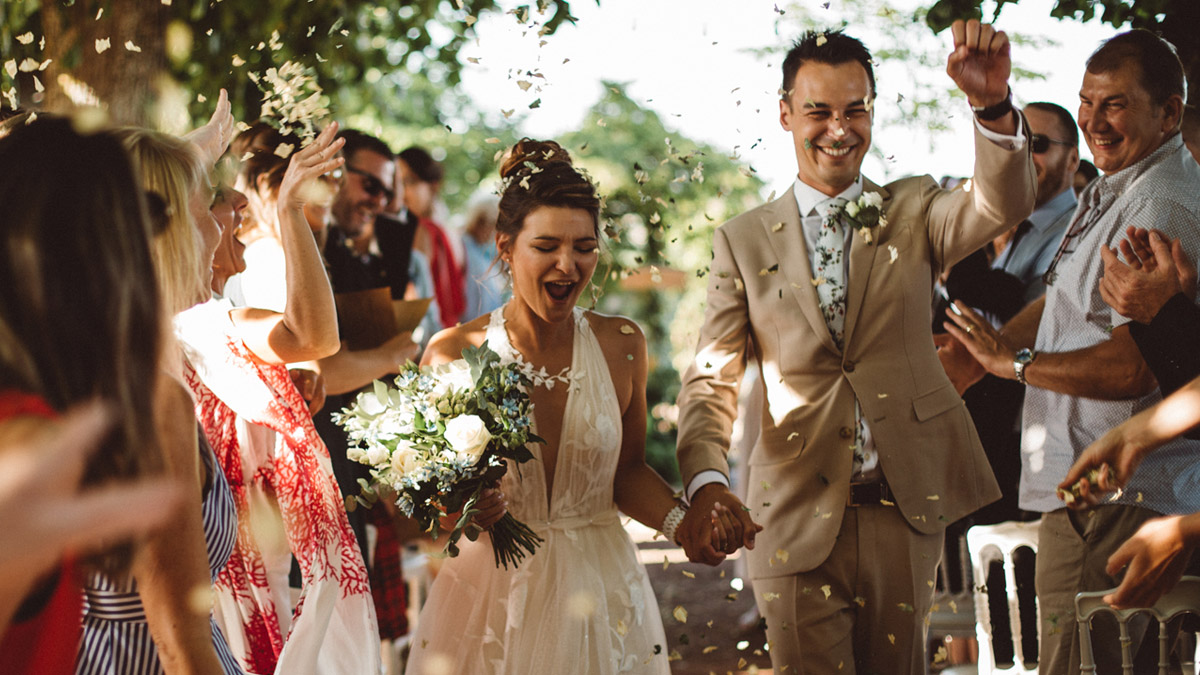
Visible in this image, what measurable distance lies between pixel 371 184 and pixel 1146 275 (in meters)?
3.21

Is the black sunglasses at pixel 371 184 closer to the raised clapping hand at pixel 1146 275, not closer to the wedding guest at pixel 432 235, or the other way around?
the wedding guest at pixel 432 235

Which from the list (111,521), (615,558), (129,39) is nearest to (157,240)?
(111,521)

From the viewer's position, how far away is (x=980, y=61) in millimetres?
2615

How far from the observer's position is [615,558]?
2924mm

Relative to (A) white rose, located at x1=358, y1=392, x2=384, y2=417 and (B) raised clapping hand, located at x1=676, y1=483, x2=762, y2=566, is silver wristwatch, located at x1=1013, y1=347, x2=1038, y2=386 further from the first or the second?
(A) white rose, located at x1=358, y1=392, x2=384, y2=417

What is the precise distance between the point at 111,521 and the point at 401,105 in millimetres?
17560

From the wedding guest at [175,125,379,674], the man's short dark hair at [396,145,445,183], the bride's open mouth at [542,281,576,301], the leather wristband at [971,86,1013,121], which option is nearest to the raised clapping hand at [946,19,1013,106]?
the leather wristband at [971,86,1013,121]

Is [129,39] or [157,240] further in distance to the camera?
[129,39]

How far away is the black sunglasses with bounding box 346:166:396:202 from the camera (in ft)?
15.1

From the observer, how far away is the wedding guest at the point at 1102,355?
9.27 ft

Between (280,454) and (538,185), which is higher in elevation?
(538,185)

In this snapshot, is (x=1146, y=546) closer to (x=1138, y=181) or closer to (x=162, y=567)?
(x=1138, y=181)

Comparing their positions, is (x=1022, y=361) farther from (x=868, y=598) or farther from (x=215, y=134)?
(x=215, y=134)

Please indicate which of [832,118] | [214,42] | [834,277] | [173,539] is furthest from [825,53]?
[214,42]
